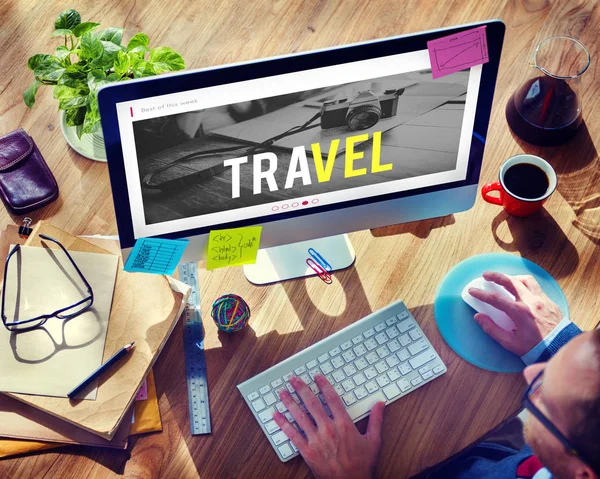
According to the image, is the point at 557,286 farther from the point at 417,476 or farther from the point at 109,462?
the point at 109,462

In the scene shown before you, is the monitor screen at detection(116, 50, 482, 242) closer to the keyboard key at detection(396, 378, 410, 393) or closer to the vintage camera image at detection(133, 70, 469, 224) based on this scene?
the vintage camera image at detection(133, 70, 469, 224)

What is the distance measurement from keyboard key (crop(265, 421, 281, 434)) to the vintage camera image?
39cm

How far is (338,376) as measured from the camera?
1.18 meters

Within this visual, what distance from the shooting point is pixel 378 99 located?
100cm

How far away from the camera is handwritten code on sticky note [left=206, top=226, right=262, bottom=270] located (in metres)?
1.09

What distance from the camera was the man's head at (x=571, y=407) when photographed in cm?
93

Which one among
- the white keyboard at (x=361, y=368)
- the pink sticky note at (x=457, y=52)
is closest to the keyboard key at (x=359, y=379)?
the white keyboard at (x=361, y=368)

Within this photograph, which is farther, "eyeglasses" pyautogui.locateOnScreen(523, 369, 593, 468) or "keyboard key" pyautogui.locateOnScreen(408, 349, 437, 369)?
"keyboard key" pyautogui.locateOnScreen(408, 349, 437, 369)

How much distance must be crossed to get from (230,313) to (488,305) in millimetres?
482

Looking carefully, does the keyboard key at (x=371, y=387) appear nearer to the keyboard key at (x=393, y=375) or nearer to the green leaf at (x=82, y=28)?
the keyboard key at (x=393, y=375)

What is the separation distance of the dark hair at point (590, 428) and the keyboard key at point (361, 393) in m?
0.35

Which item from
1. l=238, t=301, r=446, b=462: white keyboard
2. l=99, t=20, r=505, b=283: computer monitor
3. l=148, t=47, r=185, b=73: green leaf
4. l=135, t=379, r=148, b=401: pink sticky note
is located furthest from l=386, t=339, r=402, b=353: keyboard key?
l=148, t=47, r=185, b=73: green leaf

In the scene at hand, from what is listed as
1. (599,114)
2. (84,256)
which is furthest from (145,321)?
(599,114)

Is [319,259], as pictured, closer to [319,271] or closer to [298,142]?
[319,271]
